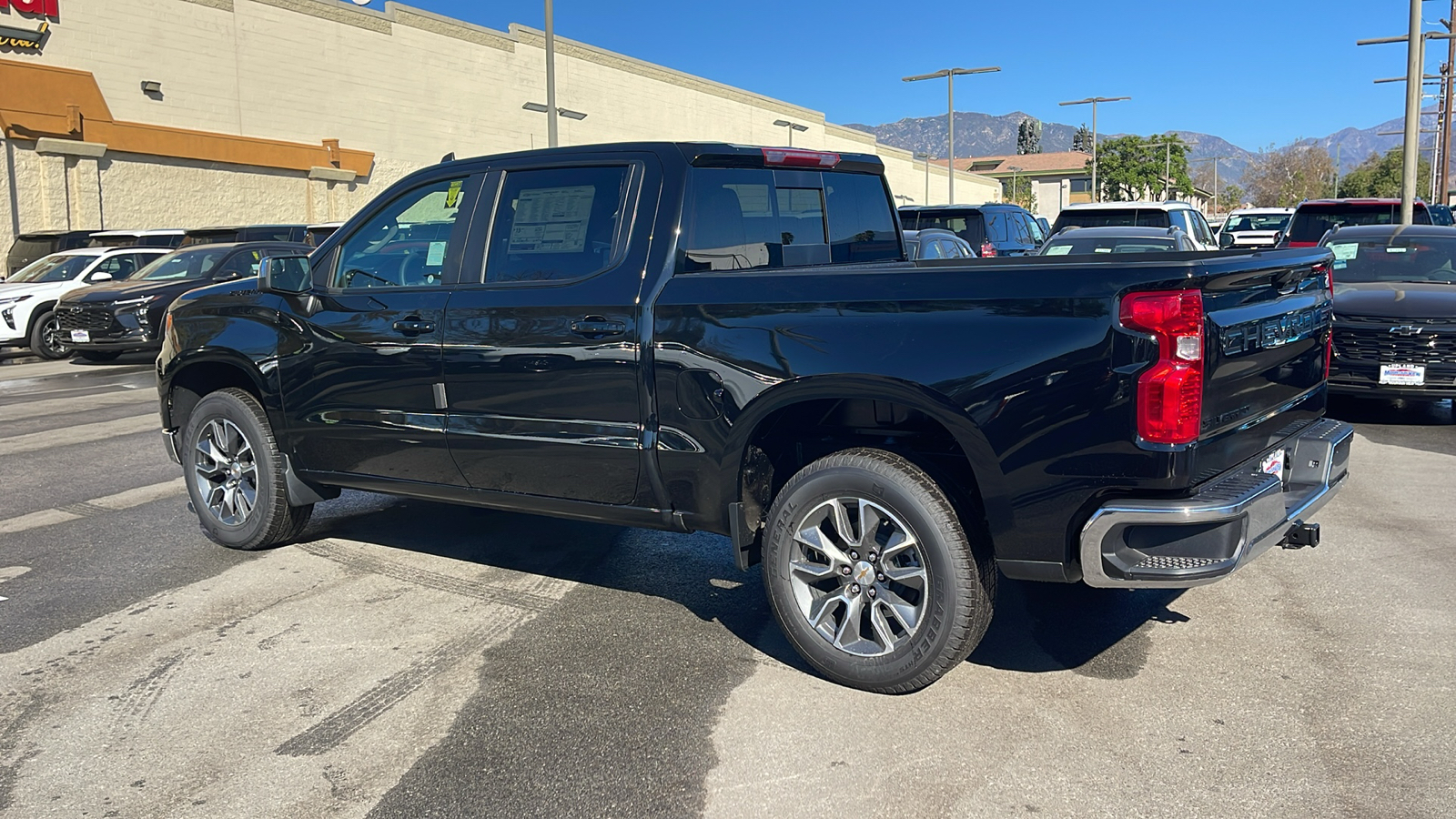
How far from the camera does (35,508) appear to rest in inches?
289

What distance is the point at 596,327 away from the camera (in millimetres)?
4684

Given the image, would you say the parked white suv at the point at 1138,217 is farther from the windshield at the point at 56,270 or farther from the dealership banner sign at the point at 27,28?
the dealership banner sign at the point at 27,28

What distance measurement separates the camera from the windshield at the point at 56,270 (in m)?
19.1

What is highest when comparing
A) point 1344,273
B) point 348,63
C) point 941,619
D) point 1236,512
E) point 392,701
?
point 348,63

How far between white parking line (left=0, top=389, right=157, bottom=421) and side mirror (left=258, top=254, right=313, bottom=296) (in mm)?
7423

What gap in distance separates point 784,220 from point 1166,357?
6.84 ft

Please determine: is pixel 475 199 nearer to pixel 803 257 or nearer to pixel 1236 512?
pixel 803 257

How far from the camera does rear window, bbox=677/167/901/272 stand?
4816 millimetres

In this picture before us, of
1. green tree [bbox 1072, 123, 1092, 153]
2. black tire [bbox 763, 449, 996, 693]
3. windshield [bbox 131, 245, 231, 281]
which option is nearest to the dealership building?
windshield [bbox 131, 245, 231, 281]

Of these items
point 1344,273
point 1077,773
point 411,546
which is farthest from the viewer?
point 1344,273

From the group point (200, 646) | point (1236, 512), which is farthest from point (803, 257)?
point (200, 646)

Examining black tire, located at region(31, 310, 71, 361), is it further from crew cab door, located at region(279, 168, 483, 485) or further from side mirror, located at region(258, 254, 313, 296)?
crew cab door, located at region(279, 168, 483, 485)

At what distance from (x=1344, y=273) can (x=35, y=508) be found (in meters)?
11.1

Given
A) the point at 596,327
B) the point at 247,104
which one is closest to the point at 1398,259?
the point at 596,327
